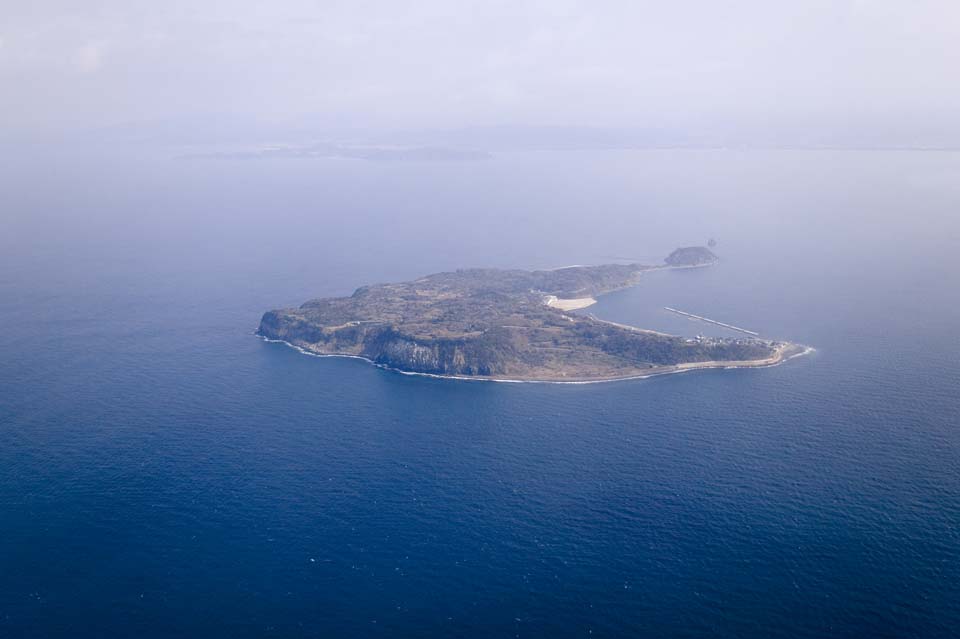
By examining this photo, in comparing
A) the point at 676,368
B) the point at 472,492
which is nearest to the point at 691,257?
the point at 676,368

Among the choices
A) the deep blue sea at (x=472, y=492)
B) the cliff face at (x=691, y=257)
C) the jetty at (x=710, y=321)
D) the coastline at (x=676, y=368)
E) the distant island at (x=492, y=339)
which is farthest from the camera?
the cliff face at (x=691, y=257)

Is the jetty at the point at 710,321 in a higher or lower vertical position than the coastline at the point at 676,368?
higher

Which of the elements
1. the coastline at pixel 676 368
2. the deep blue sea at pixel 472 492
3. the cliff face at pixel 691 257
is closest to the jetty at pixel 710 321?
the deep blue sea at pixel 472 492

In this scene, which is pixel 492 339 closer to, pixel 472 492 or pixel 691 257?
pixel 472 492

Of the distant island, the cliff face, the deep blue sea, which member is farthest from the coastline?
the cliff face

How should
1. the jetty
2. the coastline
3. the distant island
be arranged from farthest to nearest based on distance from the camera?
the jetty → the distant island → the coastline

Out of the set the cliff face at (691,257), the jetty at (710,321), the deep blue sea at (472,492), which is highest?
the cliff face at (691,257)

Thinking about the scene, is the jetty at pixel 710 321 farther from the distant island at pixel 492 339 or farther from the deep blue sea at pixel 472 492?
the distant island at pixel 492 339

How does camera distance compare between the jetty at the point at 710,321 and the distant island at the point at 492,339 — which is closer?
the distant island at the point at 492,339

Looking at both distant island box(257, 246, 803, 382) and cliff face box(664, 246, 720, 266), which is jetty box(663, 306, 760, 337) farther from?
cliff face box(664, 246, 720, 266)
